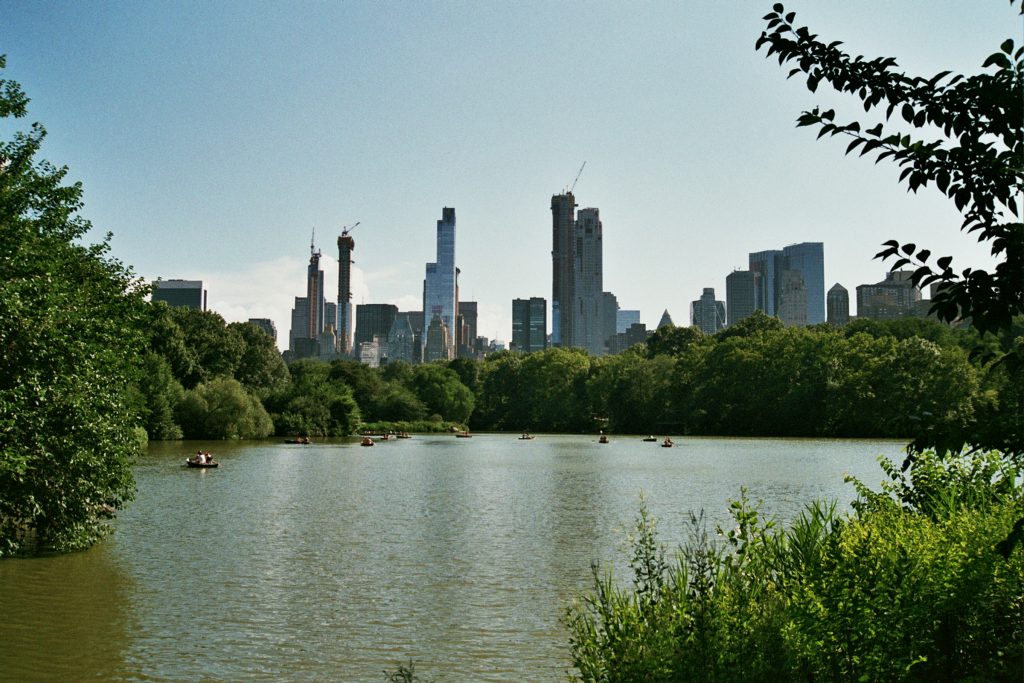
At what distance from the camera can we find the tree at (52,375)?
634 inches

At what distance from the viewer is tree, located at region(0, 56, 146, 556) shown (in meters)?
16.1

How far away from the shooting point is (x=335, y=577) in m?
18.5

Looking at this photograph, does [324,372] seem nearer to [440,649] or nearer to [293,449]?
[293,449]

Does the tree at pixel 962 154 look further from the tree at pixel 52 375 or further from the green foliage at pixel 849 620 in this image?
the tree at pixel 52 375

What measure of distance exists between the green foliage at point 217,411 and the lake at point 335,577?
38489 millimetres

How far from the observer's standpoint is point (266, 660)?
40.5 ft

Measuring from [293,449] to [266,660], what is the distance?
60.4 metres

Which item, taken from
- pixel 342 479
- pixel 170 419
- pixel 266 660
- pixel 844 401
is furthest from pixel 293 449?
pixel 266 660

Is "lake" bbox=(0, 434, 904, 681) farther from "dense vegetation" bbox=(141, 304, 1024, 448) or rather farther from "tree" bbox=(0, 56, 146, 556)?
"dense vegetation" bbox=(141, 304, 1024, 448)

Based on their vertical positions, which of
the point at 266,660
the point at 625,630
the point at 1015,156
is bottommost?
the point at 266,660

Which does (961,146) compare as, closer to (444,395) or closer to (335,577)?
(335,577)

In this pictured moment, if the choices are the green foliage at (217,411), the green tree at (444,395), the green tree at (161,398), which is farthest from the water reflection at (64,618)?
the green tree at (444,395)

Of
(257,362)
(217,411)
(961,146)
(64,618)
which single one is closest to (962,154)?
(961,146)

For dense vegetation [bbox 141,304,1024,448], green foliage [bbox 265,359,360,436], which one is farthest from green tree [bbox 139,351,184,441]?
green foliage [bbox 265,359,360,436]
